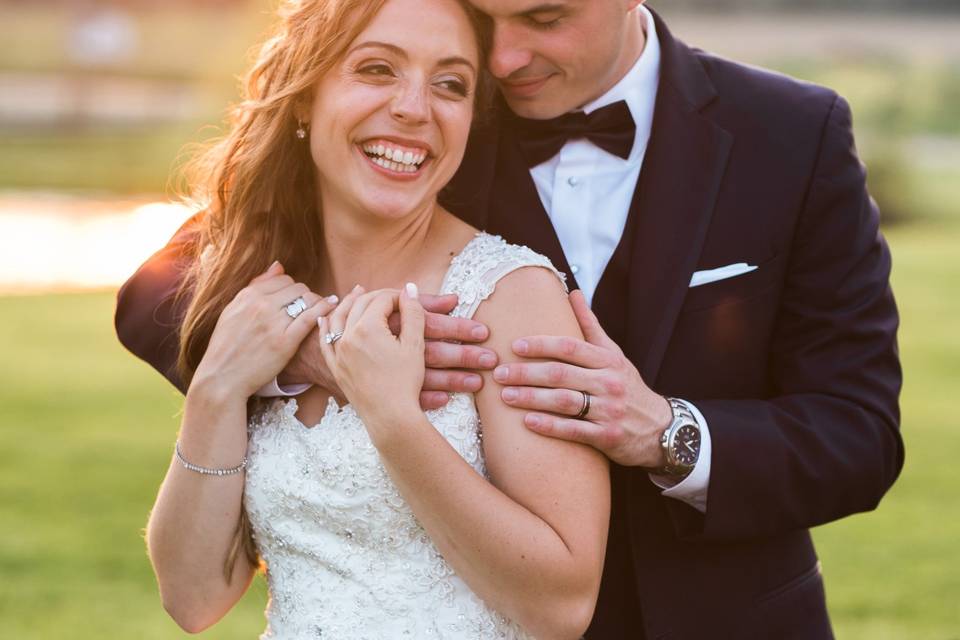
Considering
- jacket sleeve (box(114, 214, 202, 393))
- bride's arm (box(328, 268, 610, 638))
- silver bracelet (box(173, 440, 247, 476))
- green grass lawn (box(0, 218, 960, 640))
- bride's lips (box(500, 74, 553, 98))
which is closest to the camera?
bride's arm (box(328, 268, 610, 638))

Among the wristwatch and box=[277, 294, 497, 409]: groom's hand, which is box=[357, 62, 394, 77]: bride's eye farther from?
the wristwatch

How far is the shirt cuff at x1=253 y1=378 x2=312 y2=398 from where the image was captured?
9.79 ft

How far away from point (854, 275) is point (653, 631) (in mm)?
986

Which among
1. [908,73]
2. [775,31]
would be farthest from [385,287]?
[775,31]

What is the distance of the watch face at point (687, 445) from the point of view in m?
2.95

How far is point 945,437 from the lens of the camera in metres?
8.49

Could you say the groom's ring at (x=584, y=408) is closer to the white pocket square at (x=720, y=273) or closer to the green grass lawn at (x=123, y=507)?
the white pocket square at (x=720, y=273)

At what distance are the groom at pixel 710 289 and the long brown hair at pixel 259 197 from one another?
26 centimetres

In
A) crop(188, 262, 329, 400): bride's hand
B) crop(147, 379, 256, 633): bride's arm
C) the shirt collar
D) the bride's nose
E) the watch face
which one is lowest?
crop(147, 379, 256, 633): bride's arm

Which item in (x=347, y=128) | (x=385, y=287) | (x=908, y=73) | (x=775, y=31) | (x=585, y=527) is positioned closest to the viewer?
(x=585, y=527)

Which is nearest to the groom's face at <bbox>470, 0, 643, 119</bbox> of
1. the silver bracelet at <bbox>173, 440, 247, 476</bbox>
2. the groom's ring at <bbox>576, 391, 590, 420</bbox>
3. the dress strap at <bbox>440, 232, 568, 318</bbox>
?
the dress strap at <bbox>440, 232, 568, 318</bbox>

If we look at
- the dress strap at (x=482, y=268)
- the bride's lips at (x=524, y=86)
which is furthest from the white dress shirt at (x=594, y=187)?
the dress strap at (x=482, y=268)

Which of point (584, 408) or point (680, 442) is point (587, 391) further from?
point (680, 442)

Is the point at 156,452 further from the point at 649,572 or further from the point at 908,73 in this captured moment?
the point at 908,73
